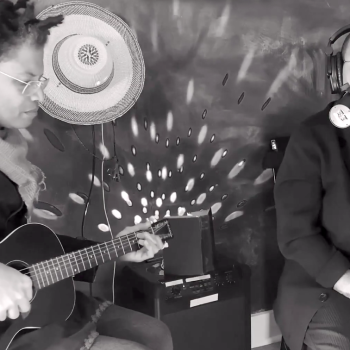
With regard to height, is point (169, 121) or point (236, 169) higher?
point (169, 121)

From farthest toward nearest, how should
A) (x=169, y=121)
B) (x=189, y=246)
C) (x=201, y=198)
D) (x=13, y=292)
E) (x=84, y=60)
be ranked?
(x=201, y=198) → (x=169, y=121) → (x=189, y=246) → (x=84, y=60) → (x=13, y=292)

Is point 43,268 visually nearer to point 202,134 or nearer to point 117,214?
point 117,214

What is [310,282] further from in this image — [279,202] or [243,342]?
[243,342]

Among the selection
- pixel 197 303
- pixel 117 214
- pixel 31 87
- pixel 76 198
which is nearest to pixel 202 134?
pixel 117 214

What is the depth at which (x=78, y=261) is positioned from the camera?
1245 millimetres

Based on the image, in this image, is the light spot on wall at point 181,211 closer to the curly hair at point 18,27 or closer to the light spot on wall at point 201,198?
the light spot on wall at point 201,198

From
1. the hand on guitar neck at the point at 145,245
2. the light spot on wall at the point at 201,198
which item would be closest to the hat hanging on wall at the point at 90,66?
the hand on guitar neck at the point at 145,245

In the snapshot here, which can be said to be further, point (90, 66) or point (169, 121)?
point (169, 121)

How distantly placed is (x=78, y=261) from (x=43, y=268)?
0.11 meters

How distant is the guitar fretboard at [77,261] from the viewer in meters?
1.17

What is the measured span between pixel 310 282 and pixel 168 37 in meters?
1.10

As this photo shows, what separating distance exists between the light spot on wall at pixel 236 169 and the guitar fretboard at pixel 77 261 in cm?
80

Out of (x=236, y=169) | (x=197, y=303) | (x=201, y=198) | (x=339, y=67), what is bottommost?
(x=197, y=303)

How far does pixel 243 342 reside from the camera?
1814mm
